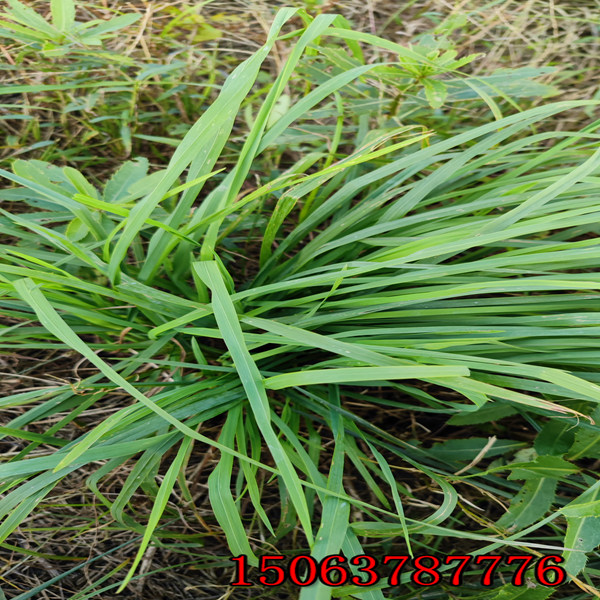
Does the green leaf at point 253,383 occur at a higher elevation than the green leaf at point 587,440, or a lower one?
higher

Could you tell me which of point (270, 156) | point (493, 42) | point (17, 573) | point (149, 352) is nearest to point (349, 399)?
point (149, 352)

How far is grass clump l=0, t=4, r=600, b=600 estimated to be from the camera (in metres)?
0.70

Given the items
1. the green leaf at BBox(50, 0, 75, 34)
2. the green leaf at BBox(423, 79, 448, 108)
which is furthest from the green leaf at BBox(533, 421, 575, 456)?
the green leaf at BBox(50, 0, 75, 34)

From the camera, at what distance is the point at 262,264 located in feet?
3.09

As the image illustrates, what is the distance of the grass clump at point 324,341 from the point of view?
70 cm

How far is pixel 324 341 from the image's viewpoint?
→ 2.30ft

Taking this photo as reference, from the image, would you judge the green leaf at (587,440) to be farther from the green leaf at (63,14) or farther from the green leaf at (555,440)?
the green leaf at (63,14)

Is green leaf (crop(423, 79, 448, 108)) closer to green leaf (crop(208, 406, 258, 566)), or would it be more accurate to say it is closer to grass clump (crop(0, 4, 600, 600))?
grass clump (crop(0, 4, 600, 600))

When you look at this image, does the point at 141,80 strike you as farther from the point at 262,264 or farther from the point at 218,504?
the point at 218,504

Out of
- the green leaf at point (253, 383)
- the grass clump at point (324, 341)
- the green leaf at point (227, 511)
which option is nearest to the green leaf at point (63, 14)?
the grass clump at point (324, 341)

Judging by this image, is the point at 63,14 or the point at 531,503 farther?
the point at 63,14

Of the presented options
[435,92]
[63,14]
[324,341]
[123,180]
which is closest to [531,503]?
[324,341]

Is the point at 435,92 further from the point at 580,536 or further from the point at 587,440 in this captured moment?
the point at 580,536

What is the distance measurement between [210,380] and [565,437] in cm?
62
